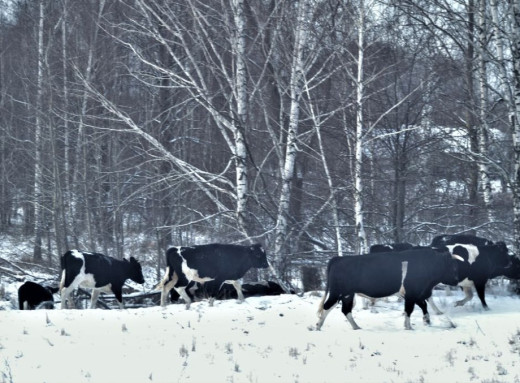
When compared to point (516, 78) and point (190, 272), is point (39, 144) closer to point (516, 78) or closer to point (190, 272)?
point (190, 272)

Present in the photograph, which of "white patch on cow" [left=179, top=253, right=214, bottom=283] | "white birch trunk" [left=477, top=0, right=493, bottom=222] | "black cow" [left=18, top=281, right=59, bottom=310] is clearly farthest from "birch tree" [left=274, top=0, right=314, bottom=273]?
"black cow" [left=18, top=281, right=59, bottom=310]

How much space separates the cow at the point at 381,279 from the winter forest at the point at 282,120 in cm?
277

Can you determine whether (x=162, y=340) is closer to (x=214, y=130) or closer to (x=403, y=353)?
(x=403, y=353)

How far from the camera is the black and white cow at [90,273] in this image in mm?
15391

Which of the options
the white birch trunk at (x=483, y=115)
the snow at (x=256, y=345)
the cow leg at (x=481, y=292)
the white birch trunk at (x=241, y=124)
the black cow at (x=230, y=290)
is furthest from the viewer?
the white birch trunk at (x=241, y=124)

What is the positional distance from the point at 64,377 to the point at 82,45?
20303 mm

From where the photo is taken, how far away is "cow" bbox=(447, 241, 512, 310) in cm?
1405

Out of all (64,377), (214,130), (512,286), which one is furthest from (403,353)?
(214,130)

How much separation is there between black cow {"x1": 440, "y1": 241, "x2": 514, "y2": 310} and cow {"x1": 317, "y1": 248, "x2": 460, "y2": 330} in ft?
3.91

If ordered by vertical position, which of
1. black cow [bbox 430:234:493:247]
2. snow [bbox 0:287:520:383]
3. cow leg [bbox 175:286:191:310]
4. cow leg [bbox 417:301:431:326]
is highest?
black cow [bbox 430:234:493:247]

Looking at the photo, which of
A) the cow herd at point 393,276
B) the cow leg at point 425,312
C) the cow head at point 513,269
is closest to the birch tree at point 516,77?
the cow head at point 513,269

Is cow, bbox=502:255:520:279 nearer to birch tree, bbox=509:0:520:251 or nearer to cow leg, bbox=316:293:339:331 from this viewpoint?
birch tree, bbox=509:0:520:251

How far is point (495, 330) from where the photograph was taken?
12.1 meters

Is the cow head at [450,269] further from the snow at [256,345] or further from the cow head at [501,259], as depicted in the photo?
the cow head at [501,259]
